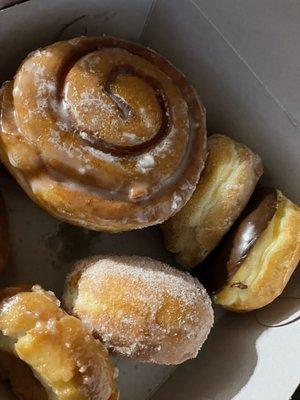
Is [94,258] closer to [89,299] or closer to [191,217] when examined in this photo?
[89,299]

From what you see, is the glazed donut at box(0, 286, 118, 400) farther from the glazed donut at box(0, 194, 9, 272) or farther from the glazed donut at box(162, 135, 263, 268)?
the glazed donut at box(162, 135, 263, 268)

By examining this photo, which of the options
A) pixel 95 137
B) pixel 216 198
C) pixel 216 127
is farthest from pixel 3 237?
pixel 216 127

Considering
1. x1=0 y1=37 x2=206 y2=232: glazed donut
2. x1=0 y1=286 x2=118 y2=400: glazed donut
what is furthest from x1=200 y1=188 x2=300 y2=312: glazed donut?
x1=0 y1=286 x2=118 y2=400: glazed donut

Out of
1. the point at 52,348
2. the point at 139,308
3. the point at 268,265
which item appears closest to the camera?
the point at 52,348

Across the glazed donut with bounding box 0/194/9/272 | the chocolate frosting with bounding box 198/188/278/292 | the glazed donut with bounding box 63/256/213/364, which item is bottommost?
the glazed donut with bounding box 0/194/9/272

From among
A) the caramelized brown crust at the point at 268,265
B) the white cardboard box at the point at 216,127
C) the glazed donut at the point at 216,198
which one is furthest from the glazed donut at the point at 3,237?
the caramelized brown crust at the point at 268,265

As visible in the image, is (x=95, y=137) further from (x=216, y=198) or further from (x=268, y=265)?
(x=268, y=265)
